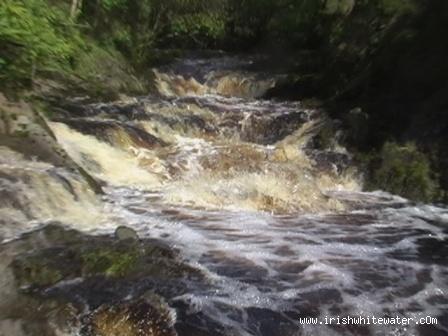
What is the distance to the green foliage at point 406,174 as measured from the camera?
9500 millimetres

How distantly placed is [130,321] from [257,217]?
12.5ft

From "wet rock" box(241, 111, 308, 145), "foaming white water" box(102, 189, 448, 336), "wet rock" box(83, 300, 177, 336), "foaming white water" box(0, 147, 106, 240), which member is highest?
"wet rock" box(241, 111, 308, 145)

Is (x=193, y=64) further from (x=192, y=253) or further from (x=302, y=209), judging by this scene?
(x=192, y=253)

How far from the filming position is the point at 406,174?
9.80m

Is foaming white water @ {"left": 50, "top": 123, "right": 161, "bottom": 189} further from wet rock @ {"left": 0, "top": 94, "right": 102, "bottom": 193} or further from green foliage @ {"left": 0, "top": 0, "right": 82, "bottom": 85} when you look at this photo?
green foliage @ {"left": 0, "top": 0, "right": 82, "bottom": 85}

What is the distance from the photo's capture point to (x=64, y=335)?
4043 mm

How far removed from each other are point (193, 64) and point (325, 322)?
16.9 metres

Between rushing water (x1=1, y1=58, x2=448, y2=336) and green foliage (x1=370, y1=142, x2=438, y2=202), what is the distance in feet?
1.09

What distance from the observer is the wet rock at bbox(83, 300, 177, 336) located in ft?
13.5

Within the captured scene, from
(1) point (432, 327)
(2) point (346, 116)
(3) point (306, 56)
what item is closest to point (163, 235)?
(1) point (432, 327)

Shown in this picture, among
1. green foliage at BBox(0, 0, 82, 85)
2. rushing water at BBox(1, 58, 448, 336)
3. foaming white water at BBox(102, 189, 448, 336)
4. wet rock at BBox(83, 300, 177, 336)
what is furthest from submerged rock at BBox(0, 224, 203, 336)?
green foliage at BBox(0, 0, 82, 85)

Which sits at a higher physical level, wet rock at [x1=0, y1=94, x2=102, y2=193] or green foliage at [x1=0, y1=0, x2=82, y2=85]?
green foliage at [x1=0, y1=0, x2=82, y2=85]

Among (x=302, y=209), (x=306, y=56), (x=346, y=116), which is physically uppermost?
(x=306, y=56)

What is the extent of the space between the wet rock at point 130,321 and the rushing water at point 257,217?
14 centimetres
